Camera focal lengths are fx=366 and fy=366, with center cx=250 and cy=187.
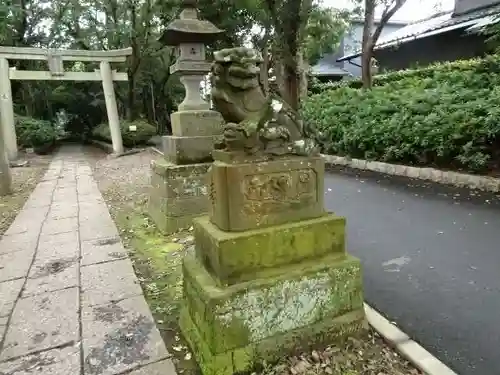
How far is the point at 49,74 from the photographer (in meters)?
12.0

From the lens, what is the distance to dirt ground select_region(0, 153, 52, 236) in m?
5.51

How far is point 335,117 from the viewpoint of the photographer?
863 centimetres

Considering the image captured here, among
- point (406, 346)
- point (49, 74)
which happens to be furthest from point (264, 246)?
point (49, 74)

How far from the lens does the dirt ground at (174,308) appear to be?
76.3 inches

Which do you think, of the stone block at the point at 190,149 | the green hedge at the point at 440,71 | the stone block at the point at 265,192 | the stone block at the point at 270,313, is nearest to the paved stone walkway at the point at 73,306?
the stone block at the point at 270,313

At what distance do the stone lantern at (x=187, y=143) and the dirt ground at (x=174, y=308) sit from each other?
0.97 ft

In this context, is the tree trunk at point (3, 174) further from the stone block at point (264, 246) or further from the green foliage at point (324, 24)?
the green foliage at point (324, 24)

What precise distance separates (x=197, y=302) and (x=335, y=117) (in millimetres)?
7334

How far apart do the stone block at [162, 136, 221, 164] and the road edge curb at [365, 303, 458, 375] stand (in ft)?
8.94

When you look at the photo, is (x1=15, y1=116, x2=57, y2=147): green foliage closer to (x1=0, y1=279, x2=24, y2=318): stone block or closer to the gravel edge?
the gravel edge

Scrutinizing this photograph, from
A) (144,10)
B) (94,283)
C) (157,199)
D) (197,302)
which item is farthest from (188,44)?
(144,10)

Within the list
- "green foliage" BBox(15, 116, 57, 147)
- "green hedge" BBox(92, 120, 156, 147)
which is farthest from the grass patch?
"green foliage" BBox(15, 116, 57, 147)

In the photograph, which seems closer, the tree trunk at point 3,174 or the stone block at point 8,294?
the stone block at point 8,294

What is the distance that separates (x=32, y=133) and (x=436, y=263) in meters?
15.3
